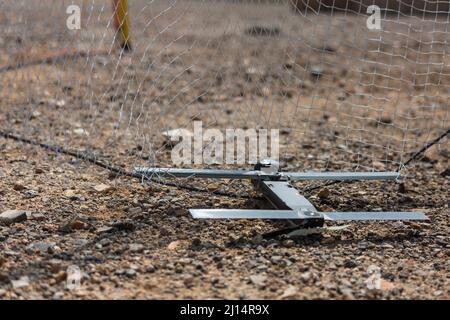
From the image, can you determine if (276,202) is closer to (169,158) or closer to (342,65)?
(169,158)

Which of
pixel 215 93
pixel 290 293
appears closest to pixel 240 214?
pixel 290 293

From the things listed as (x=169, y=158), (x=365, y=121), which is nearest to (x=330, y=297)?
(x=169, y=158)

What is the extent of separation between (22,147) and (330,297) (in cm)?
256

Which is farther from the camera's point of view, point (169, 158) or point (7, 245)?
point (169, 158)

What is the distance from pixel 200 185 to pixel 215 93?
2.22m

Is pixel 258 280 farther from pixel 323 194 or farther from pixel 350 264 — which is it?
pixel 323 194

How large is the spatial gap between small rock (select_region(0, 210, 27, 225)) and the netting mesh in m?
0.99

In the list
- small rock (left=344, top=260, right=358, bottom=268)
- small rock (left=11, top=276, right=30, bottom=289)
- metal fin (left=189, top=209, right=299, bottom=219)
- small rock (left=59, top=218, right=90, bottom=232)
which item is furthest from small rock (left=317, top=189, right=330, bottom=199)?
small rock (left=11, top=276, right=30, bottom=289)

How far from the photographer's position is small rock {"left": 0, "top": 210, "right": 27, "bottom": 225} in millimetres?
3709

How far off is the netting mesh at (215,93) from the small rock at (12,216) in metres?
0.99

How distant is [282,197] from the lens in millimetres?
3924

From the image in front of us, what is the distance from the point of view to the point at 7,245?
346 centimetres

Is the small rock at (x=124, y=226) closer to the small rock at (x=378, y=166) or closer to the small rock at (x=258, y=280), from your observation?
the small rock at (x=258, y=280)

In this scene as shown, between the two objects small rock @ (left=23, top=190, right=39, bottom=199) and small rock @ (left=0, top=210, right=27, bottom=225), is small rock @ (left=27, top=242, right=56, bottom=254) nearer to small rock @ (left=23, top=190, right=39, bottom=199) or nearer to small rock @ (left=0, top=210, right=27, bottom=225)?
small rock @ (left=0, top=210, right=27, bottom=225)
